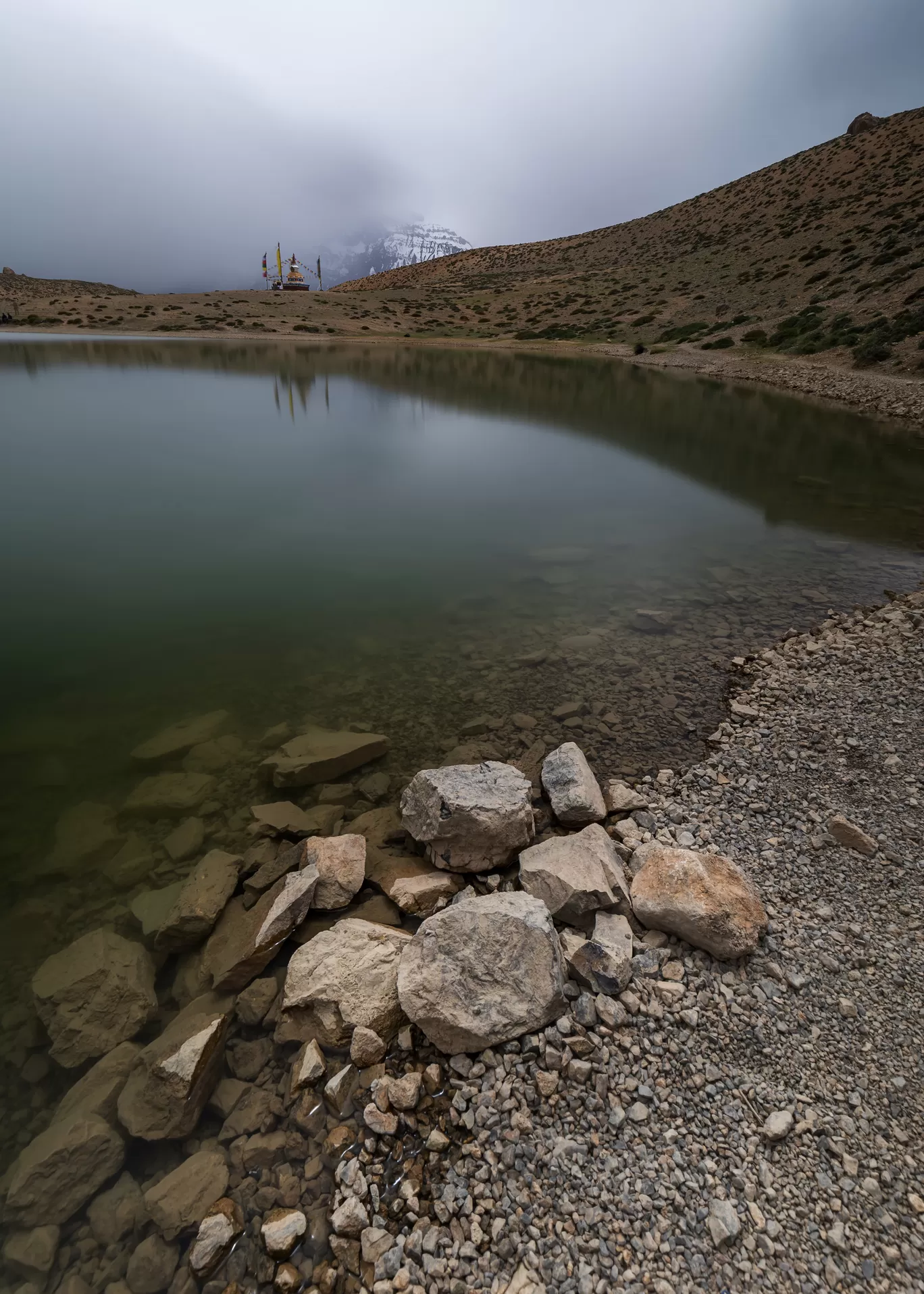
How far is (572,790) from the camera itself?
18.5 ft

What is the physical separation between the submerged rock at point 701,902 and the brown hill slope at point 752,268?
38848mm

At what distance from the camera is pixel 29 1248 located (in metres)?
3.13

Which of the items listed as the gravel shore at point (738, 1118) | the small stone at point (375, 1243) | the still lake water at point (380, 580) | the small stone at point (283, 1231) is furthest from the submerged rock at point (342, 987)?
the still lake water at point (380, 580)

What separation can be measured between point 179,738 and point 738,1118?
240 inches

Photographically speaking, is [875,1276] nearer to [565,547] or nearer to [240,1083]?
[240,1083]

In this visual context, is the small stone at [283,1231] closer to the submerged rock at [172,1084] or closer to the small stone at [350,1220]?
the small stone at [350,1220]

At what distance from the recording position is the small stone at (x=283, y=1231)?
2984mm

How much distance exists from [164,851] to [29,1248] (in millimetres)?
2717

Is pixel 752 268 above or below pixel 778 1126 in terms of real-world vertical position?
above

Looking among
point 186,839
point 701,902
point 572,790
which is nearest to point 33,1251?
point 186,839

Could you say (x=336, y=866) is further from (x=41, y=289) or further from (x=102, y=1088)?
(x=41, y=289)

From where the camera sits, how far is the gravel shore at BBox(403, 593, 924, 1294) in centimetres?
275

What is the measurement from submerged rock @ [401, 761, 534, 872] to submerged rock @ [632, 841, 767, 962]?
1.07m

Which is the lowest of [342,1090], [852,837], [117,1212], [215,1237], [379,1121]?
[117,1212]
